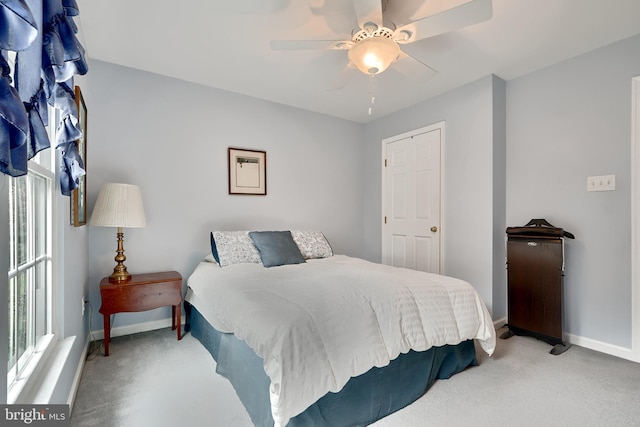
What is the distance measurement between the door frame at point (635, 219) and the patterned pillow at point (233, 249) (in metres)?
3.02

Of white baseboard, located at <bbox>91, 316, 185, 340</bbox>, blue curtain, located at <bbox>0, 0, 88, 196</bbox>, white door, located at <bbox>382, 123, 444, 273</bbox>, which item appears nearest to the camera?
blue curtain, located at <bbox>0, 0, 88, 196</bbox>

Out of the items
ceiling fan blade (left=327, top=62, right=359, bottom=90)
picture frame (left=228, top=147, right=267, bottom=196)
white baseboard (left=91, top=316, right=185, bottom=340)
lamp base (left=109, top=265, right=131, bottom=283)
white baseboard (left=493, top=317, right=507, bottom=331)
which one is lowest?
white baseboard (left=493, top=317, right=507, bottom=331)

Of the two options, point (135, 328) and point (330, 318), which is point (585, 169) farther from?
point (135, 328)

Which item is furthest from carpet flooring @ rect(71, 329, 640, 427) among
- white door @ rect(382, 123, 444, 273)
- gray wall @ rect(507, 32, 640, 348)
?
white door @ rect(382, 123, 444, 273)

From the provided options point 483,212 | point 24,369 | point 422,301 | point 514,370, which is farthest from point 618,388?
point 24,369

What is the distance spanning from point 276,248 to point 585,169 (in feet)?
9.06

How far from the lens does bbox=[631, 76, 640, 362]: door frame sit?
7.60 feet

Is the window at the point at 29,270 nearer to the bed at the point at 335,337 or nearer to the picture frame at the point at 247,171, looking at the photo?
the bed at the point at 335,337

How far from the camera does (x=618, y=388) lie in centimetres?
193

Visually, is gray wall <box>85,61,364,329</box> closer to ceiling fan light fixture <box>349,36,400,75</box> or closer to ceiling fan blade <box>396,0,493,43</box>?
ceiling fan light fixture <box>349,36,400,75</box>

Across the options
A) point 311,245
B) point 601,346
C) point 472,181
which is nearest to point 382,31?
point 472,181

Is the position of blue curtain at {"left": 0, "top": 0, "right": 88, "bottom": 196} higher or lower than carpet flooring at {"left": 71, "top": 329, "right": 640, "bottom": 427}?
higher

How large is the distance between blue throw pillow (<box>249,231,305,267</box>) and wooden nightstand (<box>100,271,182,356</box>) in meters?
0.75
